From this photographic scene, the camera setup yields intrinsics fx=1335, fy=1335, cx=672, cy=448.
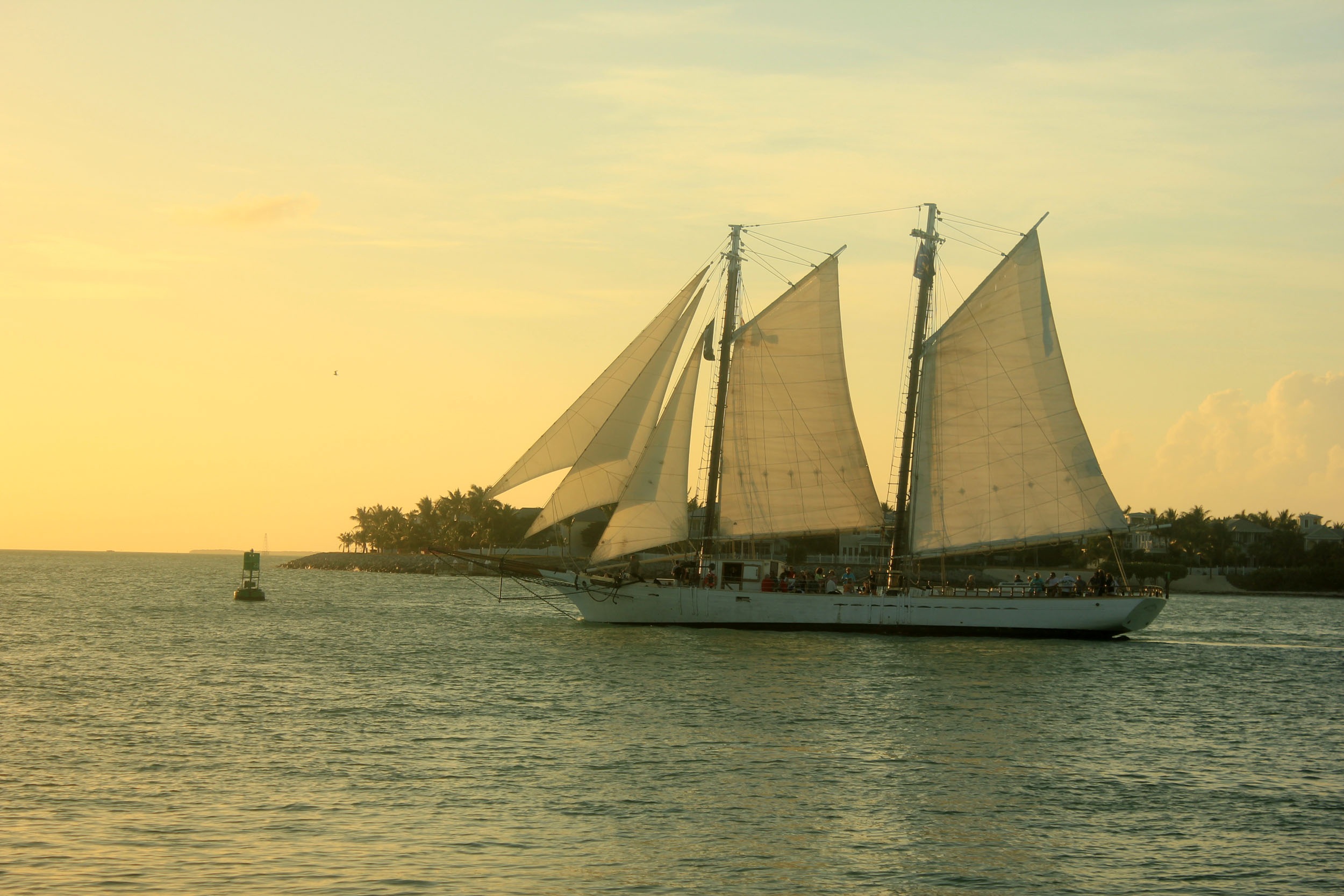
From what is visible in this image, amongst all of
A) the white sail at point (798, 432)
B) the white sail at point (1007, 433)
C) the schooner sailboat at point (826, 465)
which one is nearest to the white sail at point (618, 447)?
the schooner sailboat at point (826, 465)

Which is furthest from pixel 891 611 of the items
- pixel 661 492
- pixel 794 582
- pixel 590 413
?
pixel 590 413

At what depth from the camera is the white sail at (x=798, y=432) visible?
200 feet

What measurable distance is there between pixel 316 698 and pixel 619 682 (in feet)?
30.5

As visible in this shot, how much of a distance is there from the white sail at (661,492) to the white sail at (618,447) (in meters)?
0.47

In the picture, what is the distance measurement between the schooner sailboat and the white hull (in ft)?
0.25

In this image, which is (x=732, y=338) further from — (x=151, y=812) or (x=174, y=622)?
(x=151, y=812)

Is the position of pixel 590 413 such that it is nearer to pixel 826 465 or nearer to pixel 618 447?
pixel 618 447

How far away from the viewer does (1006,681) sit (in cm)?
4525

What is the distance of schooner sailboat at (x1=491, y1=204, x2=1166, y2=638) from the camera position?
193ft

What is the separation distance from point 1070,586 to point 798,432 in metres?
14.8

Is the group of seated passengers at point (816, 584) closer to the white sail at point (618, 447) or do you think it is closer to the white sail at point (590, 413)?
the white sail at point (618, 447)

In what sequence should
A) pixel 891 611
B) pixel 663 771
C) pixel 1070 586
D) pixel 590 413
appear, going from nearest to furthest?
pixel 663 771 → pixel 590 413 → pixel 891 611 → pixel 1070 586

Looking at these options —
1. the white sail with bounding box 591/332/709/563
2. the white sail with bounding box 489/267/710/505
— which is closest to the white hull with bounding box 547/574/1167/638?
the white sail with bounding box 591/332/709/563

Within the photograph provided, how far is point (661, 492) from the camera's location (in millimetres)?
59375
